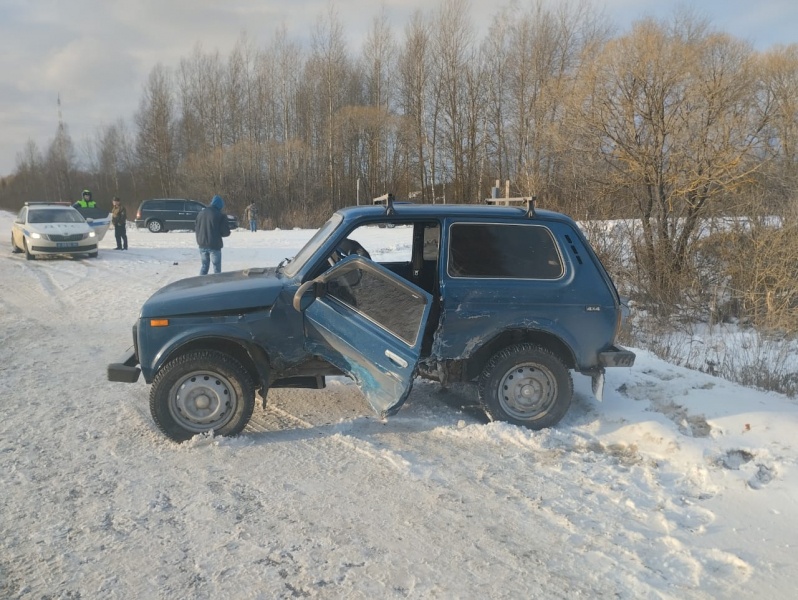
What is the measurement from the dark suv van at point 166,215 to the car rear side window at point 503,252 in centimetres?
2778

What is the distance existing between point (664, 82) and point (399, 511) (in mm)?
12058

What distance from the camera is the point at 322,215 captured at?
38406mm

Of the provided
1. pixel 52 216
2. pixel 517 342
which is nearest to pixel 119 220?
pixel 52 216

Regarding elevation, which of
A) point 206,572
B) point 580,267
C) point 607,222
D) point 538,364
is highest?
point 607,222

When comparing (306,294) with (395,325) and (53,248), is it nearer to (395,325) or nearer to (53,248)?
(395,325)

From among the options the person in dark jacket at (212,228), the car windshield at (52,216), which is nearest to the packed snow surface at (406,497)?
the person in dark jacket at (212,228)

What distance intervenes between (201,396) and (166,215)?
96.3ft

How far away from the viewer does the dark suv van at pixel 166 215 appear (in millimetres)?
31250

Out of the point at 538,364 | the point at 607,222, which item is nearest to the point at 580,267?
the point at 538,364

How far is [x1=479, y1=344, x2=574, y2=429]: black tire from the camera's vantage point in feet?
16.5

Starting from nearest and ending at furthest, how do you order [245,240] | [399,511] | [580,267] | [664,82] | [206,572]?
[206,572]
[399,511]
[580,267]
[664,82]
[245,240]

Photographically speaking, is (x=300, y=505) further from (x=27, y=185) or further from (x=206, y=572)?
(x=27, y=185)

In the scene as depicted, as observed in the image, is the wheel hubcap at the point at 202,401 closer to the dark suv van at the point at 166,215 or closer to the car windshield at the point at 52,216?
the car windshield at the point at 52,216

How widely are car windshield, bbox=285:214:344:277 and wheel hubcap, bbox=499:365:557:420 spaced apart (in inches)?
78.9
